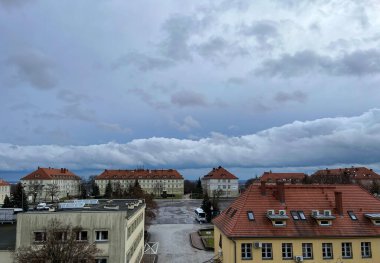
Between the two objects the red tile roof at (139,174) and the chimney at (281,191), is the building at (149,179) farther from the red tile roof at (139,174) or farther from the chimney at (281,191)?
the chimney at (281,191)

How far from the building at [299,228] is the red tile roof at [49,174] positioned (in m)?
116

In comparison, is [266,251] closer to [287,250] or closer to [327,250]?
[287,250]

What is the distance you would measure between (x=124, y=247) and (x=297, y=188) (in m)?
15.7

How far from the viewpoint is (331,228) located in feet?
96.8

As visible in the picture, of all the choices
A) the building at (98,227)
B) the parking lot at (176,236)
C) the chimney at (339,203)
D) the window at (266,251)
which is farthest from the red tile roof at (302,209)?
the parking lot at (176,236)

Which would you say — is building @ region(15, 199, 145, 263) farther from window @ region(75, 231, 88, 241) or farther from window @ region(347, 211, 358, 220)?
window @ region(347, 211, 358, 220)

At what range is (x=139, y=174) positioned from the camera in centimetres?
14875

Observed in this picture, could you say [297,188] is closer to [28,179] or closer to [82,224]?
[82,224]

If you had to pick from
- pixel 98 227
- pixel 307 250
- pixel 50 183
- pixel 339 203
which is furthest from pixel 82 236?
pixel 50 183

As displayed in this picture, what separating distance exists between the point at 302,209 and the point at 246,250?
21.0 ft

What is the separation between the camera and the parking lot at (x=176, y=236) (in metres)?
42.7

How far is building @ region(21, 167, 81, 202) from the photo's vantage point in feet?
397

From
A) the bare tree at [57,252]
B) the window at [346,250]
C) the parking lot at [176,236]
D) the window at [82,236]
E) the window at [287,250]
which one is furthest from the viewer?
the parking lot at [176,236]

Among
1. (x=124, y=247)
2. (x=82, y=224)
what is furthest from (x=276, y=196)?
(x=82, y=224)
